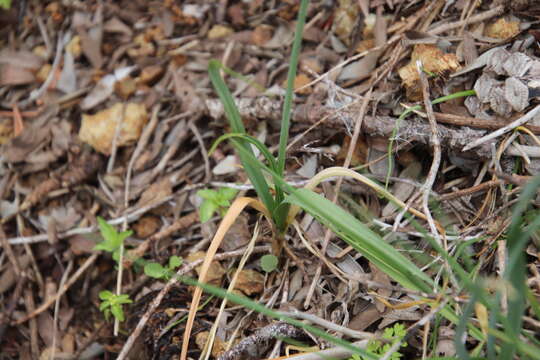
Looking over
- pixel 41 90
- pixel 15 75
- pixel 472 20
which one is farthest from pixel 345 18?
pixel 15 75

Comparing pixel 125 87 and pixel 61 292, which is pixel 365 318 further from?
pixel 125 87

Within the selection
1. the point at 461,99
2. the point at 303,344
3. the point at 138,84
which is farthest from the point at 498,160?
the point at 138,84

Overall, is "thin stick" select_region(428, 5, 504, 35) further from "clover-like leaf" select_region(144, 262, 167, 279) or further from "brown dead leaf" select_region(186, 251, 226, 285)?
"clover-like leaf" select_region(144, 262, 167, 279)

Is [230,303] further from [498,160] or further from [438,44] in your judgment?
[438,44]

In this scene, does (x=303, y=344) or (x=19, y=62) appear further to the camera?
(x=19, y=62)

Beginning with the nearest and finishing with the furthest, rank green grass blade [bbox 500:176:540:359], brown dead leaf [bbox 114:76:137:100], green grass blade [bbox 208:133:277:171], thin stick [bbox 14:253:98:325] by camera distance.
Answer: green grass blade [bbox 500:176:540:359], green grass blade [bbox 208:133:277:171], thin stick [bbox 14:253:98:325], brown dead leaf [bbox 114:76:137:100]

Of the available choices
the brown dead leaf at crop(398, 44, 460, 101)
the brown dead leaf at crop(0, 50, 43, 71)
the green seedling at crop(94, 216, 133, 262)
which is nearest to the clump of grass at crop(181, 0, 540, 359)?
the brown dead leaf at crop(398, 44, 460, 101)
